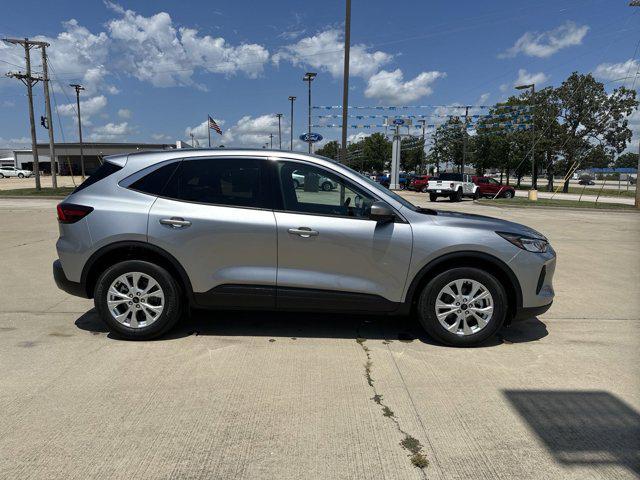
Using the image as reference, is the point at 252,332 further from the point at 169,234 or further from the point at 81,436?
the point at 81,436

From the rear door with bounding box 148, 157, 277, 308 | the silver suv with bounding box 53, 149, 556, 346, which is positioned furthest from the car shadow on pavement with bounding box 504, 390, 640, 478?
the rear door with bounding box 148, 157, 277, 308

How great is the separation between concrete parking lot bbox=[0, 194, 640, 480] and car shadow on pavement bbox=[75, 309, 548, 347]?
3 cm

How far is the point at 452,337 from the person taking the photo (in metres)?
4.25

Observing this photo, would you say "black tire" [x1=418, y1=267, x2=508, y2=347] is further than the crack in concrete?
Yes

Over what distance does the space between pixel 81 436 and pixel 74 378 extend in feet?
2.95

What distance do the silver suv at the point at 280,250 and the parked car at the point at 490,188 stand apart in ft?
97.2

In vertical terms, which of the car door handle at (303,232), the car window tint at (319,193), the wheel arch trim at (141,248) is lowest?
the wheel arch trim at (141,248)

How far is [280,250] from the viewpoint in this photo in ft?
13.5

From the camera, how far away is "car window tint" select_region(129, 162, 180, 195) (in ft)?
14.1

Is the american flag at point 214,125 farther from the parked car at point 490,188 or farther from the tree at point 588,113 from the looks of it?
the tree at point 588,113

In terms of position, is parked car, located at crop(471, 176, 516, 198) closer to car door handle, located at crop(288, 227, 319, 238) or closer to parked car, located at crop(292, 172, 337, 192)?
parked car, located at crop(292, 172, 337, 192)

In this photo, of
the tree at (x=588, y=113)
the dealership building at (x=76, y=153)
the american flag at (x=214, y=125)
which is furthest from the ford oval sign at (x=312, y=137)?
the dealership building at (x=76, y=153)

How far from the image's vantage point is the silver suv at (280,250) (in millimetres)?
4121

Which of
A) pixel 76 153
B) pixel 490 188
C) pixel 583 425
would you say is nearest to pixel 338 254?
pixel 583 425
